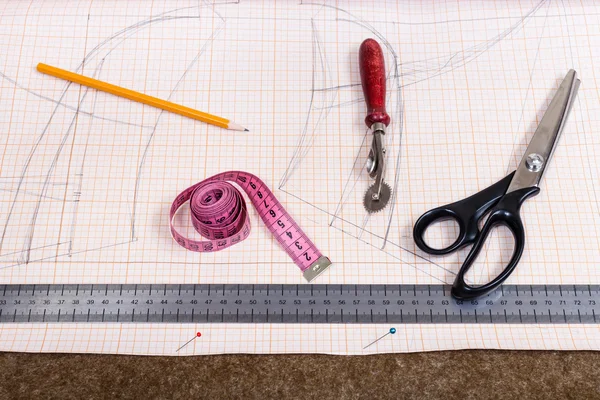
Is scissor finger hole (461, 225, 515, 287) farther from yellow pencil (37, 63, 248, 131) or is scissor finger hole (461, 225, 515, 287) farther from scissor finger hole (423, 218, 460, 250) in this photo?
yellow pencil (37, 63, 248, 131)

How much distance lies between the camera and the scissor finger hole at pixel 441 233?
4.38 feet

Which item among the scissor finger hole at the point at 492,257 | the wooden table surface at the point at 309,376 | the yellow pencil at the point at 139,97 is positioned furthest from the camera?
the yellow pencil at the point at 139,97

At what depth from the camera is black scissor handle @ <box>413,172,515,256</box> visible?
128 cm

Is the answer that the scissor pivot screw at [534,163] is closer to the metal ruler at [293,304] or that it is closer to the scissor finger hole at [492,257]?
the scissor finger hole at [492,257]

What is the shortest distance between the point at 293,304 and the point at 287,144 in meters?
0.48

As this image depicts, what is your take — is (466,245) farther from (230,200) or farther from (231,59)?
(231,59)

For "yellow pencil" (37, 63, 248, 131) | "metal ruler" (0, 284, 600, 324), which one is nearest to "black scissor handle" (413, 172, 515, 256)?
→ "metal ruler" (0, 284, 600, 324)

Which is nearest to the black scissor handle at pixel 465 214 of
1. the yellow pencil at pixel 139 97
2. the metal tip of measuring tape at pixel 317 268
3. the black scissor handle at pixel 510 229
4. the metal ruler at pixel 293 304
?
the black scissor handle at pixel 510 229

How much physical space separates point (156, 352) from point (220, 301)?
0.21 meters

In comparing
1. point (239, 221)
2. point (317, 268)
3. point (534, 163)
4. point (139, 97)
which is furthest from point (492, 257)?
point (139, 97)

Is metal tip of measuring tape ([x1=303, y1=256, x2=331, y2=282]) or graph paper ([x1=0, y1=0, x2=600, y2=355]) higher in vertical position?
graph paper ([x1=0, y1=0, x2=600, y2=355])

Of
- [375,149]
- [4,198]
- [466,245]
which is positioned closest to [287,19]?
[375,149]

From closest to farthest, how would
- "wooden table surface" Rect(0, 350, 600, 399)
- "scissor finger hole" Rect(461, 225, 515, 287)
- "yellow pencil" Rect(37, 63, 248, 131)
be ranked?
"wooden table surface" Rect(0, 350, 600, 399)
"scissor finger hole" Rect(461, 225, 515, 287)
"yellow pencil" Rect(37, 63, 248, 131)

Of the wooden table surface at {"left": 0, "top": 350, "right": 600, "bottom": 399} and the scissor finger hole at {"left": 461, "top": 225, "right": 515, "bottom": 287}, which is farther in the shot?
the scissor finger hole at {"left": 461, "top": 225, "right": 515, "bottom": 287}
